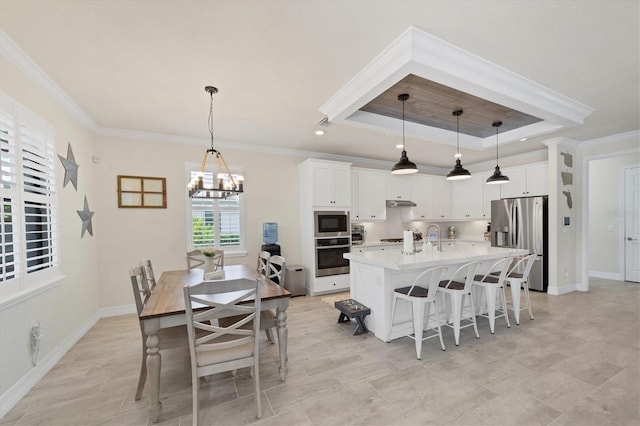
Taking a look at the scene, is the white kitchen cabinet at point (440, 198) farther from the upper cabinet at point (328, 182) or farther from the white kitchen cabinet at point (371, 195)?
the upper cabinet at point (328, 182)

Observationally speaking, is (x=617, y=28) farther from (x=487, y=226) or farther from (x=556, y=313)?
(x=487, y=226)

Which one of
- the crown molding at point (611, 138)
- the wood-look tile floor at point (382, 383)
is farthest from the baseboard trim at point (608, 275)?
the wood-look tile floor at point (382, 383)

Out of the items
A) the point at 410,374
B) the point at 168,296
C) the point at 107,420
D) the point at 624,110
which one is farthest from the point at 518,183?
the point at 107,420

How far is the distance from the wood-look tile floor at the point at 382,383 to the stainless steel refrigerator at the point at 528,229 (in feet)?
5.72

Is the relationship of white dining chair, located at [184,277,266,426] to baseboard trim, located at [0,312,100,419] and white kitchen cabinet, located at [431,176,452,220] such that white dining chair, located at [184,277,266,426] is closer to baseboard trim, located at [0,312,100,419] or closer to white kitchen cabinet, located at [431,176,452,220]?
baseboard trim, located at [0,312,100,419]

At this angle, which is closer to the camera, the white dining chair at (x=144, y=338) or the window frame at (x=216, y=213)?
the white dining chair at (x=144, y=338)

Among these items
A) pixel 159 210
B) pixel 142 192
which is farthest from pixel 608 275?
pixel 142 192

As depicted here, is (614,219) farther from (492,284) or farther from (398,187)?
(492,284)

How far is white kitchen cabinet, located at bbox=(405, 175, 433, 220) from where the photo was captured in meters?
6.37

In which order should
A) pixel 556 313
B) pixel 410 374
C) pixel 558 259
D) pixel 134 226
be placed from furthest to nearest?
pixel 558 259 < pixel 134 226 < pixel 556 313 < pixel 410 374

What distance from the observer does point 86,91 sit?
2.86 m

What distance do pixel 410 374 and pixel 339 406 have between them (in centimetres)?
76

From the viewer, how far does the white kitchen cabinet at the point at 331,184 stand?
497cm

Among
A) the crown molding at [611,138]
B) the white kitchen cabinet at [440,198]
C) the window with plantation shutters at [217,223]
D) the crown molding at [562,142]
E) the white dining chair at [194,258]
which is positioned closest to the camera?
the white dining chair at [194,258]
